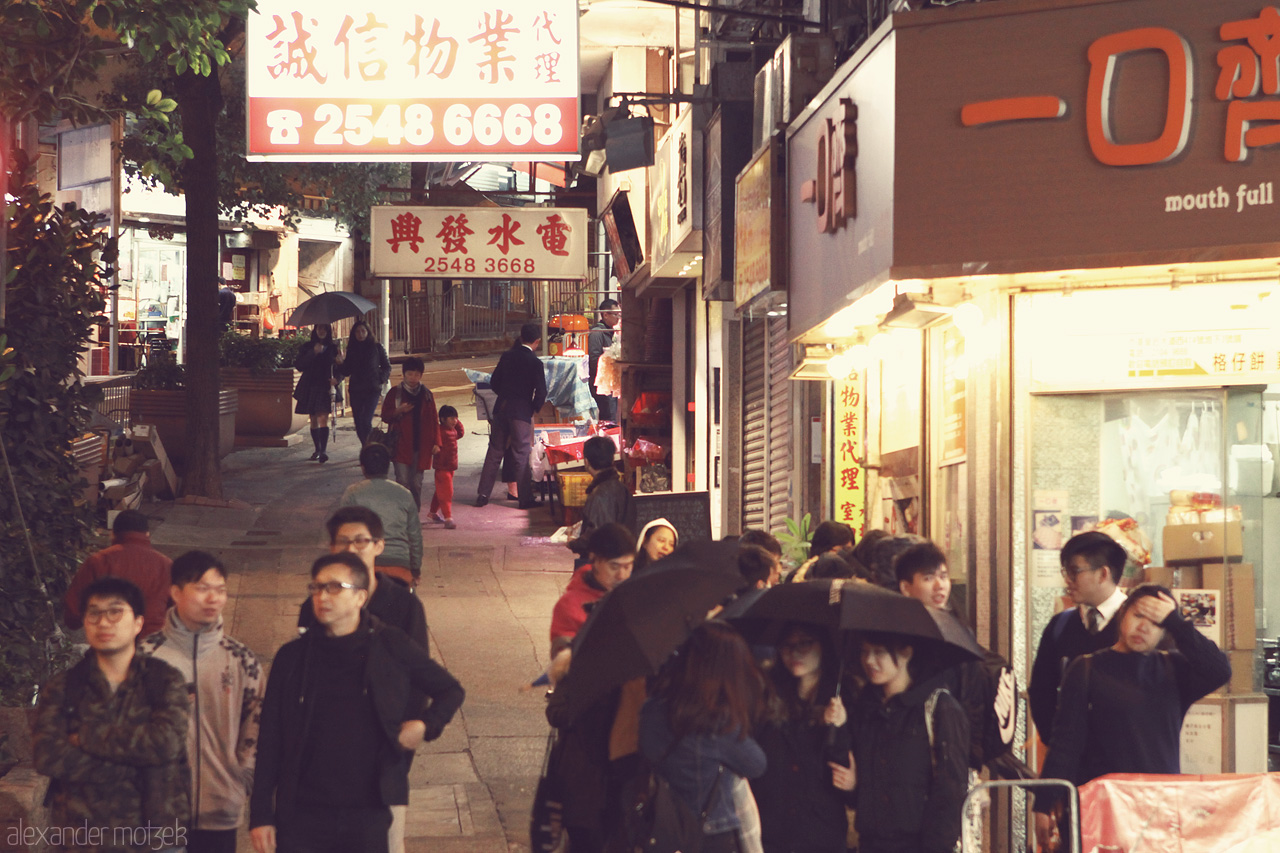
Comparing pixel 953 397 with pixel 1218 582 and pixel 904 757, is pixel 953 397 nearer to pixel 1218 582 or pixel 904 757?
pixel 1218 582

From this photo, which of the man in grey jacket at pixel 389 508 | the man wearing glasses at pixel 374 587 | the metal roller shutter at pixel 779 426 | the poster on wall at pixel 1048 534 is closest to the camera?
the man wearing glasses at pixel 374 587

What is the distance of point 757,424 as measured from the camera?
16828mm

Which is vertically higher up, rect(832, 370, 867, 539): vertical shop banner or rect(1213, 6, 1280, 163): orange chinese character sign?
rect(1213, 6, 1280, 163): orange chinese character sign

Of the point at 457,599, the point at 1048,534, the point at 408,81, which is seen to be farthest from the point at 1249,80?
the point at 457,599

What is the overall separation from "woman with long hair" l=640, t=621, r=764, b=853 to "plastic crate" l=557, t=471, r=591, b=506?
13.5 meters

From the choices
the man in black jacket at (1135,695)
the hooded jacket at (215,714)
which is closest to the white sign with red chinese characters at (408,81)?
the hooded jacket at (215,714)

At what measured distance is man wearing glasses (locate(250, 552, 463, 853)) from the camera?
5.54 metres

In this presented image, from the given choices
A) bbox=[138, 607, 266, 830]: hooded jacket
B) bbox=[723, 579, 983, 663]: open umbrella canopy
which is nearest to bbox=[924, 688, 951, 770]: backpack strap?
bbox=[723, 579, 983, 663]: open umbrella canopy

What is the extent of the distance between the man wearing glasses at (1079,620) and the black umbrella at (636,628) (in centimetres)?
168

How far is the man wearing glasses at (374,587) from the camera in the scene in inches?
274

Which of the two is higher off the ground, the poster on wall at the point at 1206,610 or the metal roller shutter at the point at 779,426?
the metal roller shutter at the point at 779,426

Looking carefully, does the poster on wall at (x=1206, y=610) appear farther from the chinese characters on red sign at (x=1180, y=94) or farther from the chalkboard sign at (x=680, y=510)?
the chalkboard sign at (x=680, y=510)

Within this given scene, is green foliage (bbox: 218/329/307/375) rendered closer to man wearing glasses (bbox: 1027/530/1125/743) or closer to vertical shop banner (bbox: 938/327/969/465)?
vertical shop banner (bbox: 938/327/969/465)

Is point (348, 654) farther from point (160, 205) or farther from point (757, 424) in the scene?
point (160, 205)
